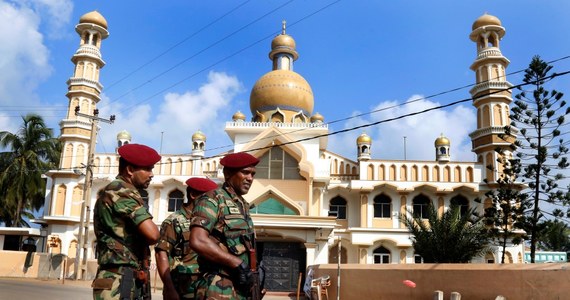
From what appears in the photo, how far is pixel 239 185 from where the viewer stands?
3.35m

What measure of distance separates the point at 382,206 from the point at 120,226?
81.7 feet

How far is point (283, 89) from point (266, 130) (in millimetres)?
5488

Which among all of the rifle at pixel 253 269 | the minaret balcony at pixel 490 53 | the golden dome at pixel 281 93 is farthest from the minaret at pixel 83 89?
the rifle at pixel 253 269

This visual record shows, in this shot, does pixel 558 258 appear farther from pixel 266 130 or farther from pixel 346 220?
pixel 266 130

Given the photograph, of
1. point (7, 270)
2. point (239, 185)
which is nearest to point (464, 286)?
point (239, 185)

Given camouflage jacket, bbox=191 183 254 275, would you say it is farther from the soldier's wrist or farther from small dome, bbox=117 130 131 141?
small dome, bbox=117 130 131 141

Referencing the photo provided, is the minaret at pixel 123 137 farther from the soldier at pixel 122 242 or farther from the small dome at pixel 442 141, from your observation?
the soldier at pixel 122 242

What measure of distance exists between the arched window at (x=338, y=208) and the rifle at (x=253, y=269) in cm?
2485

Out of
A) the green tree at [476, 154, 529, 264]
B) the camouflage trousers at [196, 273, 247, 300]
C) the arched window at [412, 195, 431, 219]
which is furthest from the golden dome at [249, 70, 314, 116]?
the camouflage trousers at [196, 273, 247, 300]

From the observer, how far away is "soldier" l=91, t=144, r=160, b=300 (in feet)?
10.3

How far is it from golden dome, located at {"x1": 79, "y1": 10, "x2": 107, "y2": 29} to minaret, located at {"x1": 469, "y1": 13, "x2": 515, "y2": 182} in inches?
839

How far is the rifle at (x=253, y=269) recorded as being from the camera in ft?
9.88

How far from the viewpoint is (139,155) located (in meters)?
3.46

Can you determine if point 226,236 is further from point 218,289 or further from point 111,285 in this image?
point 111,285
